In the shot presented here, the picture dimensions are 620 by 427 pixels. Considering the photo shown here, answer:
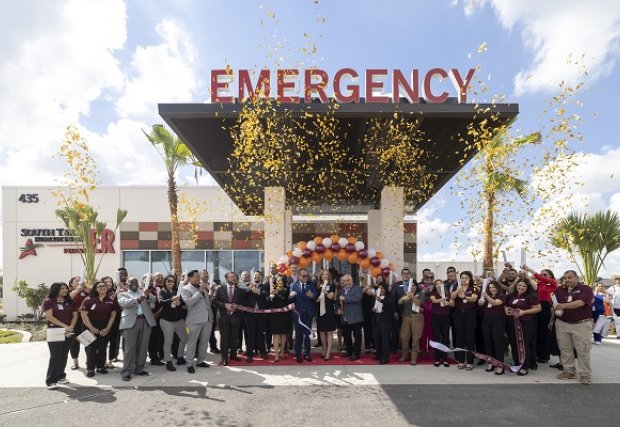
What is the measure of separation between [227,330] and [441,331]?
412 cm

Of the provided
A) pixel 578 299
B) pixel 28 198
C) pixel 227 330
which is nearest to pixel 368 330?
pixel 227 330

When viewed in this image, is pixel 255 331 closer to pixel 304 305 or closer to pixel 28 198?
pixel 304 305

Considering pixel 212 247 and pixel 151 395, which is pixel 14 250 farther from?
pixel 151 395

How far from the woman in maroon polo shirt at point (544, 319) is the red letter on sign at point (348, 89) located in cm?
496

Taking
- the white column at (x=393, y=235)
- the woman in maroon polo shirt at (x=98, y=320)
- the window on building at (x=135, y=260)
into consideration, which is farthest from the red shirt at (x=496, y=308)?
the window on building at (x=135, y=260)

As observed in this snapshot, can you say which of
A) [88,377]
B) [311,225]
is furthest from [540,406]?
[311,225]

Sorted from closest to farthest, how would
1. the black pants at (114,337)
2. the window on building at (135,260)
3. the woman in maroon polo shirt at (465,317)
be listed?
the woman in maroon polo shirt at (465,317) → the black pants at (114,337) → the window on building at (135,260)

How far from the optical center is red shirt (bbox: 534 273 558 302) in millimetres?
8500

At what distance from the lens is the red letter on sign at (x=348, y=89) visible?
8.92 m

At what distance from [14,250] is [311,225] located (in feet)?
47.2

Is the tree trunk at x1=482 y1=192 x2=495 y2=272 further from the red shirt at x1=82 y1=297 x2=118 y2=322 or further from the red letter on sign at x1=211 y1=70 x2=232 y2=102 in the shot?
the red shirt at x1=82 y1=297 x2=118 y2=322

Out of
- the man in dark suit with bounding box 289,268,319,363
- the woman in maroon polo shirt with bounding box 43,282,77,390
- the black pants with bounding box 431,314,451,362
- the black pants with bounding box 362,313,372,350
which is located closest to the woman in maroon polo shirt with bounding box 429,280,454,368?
the black pants with bounding box 431,314,451,362

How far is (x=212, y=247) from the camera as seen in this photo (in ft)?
68.7

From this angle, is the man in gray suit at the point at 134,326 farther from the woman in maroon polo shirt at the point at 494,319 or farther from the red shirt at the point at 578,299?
the red shirt at the point at 578,299
